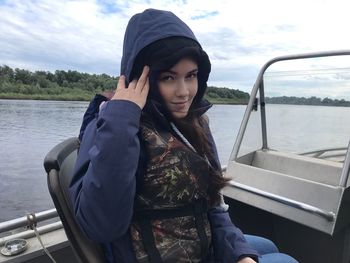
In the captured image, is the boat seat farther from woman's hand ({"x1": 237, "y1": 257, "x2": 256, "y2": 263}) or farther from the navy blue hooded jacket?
woman's hand ({"x1": 237, "y1": 257, "x2": 256, "y2": 263})

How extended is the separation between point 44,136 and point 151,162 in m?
6.24

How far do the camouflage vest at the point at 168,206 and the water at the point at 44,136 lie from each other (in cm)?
59

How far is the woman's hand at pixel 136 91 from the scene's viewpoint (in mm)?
1171

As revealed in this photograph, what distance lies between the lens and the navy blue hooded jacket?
1036 millimetres

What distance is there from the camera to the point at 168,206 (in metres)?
1.22

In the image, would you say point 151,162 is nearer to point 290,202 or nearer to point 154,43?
point 154,43

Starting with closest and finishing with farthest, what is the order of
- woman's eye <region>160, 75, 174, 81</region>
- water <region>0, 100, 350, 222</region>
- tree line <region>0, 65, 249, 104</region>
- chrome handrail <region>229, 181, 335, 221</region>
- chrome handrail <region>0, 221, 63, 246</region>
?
woman's eye <region>160, 75, 174, 81</region>, chrome handrail <region>0, 221, 63, 246</region>, chrome handrail <region>229, 181, 335, 221</region>, water <region>0, 100, 350, 222</region>, tree line <region>0, 65, 249, 104</region>

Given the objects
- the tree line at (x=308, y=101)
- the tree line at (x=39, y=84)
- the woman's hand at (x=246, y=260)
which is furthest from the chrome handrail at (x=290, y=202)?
the tree line at (x=39, y=84)

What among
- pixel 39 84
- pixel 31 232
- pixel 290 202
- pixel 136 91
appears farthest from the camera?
pixel 39 84

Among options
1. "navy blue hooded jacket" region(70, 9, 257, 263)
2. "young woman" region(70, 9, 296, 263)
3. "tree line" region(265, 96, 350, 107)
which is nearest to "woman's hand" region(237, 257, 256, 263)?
"young woman" region(70, 9, 296, 263)

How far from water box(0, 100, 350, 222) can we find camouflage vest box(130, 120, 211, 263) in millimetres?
593

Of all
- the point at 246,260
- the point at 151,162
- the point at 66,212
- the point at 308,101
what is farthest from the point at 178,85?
the point at 308,101

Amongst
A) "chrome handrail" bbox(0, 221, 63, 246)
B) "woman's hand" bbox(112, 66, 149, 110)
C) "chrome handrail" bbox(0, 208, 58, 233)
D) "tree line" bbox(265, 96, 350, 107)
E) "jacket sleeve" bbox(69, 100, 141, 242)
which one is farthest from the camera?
"tree line" bbox(265, 96, 350, 107)

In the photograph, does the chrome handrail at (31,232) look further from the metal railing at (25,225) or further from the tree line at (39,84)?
the tree line at (39,84)
